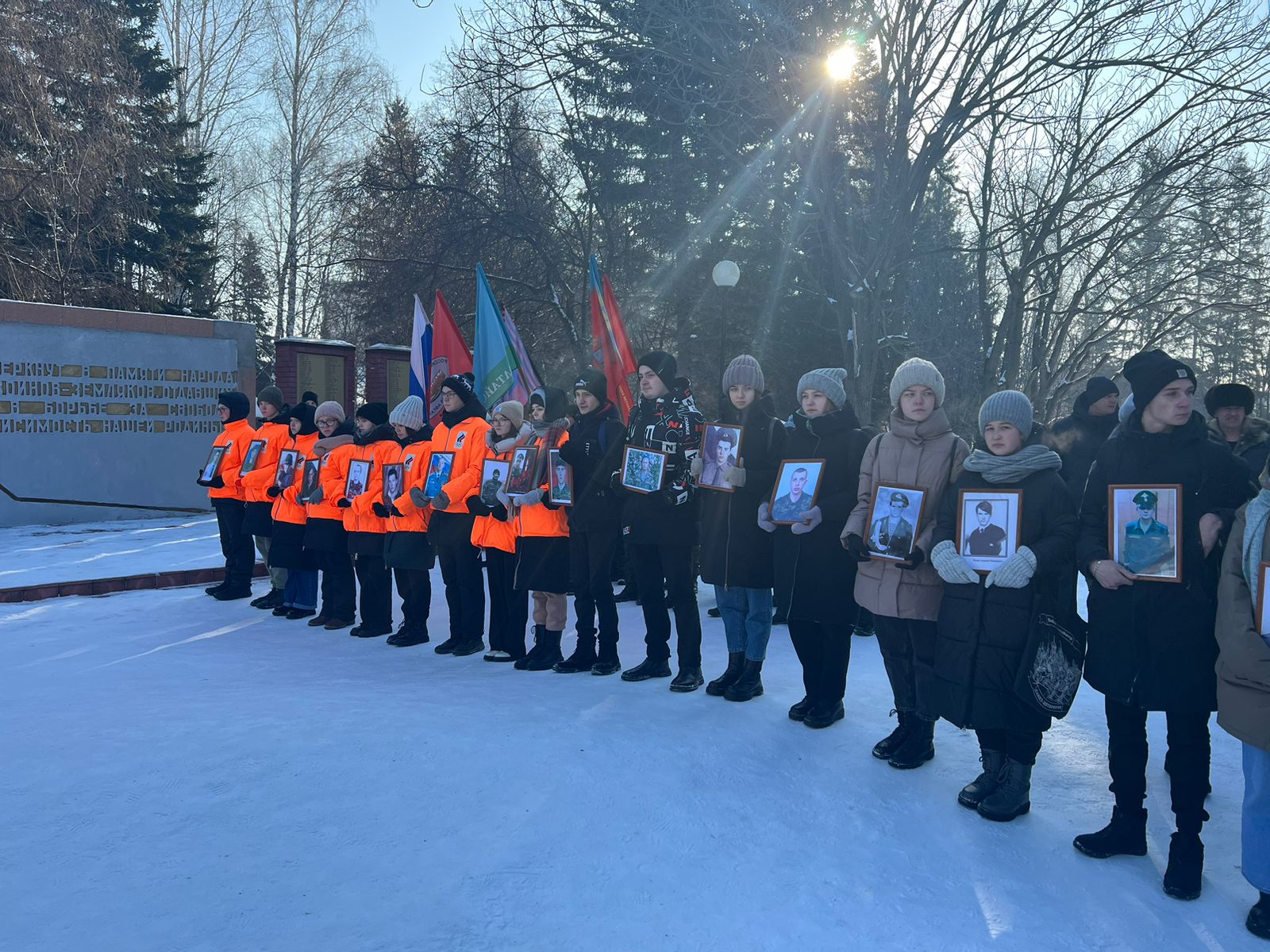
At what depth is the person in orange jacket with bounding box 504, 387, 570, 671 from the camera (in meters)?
6.10

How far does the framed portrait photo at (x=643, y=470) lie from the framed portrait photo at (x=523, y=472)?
2.58ft

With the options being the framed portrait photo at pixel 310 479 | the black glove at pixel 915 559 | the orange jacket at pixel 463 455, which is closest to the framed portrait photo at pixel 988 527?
the black glove at pixel 915 559

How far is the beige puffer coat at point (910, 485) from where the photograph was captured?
4262mm

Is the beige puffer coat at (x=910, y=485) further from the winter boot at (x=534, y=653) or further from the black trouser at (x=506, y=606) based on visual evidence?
the black trouser at (x=506, y=606)

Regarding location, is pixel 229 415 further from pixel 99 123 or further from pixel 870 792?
pixel 99 123

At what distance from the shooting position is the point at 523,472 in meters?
6.21

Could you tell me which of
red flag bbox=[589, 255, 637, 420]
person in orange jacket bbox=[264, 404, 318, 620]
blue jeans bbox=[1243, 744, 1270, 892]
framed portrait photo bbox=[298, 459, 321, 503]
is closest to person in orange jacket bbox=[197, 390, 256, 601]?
person in orange jacket bbox=[264, 404, 318, 620]

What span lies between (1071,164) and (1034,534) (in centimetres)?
979

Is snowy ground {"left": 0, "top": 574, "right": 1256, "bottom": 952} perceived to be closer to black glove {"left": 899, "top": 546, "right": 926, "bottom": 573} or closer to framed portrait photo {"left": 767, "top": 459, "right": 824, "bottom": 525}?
black glove {"left": 899, "top": 546, "right": 926, "bottom": 573}

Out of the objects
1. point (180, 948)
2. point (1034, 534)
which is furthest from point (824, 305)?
point (180, 948)

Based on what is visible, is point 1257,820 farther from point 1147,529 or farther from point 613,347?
point 613,347

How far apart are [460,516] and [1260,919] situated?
4.94 metres

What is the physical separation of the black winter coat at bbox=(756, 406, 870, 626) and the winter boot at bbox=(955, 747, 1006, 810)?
1.00 meters

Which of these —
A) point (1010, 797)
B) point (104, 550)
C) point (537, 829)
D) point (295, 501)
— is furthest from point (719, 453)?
point (104, 550)
